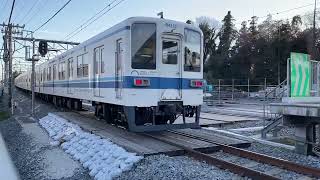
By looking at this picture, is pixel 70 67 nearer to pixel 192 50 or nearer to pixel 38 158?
pixel 192 50

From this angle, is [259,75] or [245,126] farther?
[259,75]

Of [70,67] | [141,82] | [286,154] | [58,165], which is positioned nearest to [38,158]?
[58,165]

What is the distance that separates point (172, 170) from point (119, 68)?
4422mm

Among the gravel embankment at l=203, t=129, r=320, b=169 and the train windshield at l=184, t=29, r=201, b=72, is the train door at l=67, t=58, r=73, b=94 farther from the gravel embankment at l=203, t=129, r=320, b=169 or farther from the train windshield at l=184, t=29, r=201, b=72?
the gravel embankment at l=203, t=129, r=320, b=169

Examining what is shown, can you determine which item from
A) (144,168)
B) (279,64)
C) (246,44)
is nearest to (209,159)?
(144,168)

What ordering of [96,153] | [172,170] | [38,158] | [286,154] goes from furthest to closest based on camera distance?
1. [38,158]
2. [286,154]
3. [96,153]
4. [172,170]

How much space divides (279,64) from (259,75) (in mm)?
3276

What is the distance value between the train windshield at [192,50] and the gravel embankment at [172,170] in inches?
156

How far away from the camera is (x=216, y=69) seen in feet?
175

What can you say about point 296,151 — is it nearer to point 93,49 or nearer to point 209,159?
point 209,159

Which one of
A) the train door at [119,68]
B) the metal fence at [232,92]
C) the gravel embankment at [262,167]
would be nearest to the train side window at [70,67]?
the train door at [119,68]

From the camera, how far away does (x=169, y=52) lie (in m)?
10.9

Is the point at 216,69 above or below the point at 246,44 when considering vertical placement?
below

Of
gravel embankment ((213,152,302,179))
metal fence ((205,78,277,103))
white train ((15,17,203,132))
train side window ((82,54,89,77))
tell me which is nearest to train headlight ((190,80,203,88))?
white train ((15,17,203,132))
